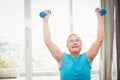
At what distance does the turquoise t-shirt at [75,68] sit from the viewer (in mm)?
1545

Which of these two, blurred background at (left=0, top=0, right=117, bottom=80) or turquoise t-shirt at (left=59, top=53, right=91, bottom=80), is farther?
blurred background at (left=0, top=0, right=117, bottom=80)

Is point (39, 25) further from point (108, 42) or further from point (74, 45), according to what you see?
point (74, 45)

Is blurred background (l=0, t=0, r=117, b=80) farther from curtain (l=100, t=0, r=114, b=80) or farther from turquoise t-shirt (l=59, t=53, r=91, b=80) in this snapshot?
turquoise t-shirt (l=59, t=53, r=91, b=80)

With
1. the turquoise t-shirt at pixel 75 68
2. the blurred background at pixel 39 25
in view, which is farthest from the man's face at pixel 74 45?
the blurred background at pixel 39 25

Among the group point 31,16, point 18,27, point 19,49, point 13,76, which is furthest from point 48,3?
point 13,76

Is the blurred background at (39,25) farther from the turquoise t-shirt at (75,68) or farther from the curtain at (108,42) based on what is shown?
the turquoise t-shirt at (75,68)

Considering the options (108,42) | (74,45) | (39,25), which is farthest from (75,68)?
Answer: (39,25)

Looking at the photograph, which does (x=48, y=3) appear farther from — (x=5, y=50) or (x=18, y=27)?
(x=5, y=50)

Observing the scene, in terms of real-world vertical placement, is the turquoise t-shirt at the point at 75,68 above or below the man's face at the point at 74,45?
below

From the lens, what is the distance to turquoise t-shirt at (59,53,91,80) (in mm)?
1545

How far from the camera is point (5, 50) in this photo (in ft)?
12.9

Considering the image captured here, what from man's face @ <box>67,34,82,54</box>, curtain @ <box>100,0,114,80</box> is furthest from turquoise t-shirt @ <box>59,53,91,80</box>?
curtain @ <box>100,0,114,80</box>

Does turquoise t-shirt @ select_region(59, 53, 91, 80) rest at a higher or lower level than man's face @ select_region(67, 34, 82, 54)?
lower

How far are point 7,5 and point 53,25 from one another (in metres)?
0.88
